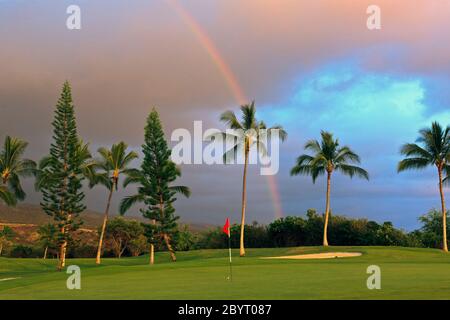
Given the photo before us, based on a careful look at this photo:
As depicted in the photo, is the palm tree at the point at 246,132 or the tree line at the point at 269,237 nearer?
the palm tree at the point at 246,132

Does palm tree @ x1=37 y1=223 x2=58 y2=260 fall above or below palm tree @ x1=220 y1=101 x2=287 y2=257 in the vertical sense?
below

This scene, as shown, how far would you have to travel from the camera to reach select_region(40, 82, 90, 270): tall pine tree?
156 feet

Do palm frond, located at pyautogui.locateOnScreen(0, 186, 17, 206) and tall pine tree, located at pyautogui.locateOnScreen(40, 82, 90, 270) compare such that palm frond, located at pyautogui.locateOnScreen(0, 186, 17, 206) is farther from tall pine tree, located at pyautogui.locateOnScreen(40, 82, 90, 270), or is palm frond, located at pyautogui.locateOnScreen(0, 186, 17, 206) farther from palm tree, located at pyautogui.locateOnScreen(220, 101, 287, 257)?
palm tree, located at pyautogui.locateOnScreen(220, 101, 287, 257)

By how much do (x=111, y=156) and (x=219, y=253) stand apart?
44.1 feet

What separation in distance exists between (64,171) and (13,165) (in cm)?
693

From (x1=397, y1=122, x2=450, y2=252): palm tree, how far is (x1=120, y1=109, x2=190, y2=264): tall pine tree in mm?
21286

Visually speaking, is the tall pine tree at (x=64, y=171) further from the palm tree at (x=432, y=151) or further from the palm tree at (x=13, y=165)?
the palm tree at (x=432, y=151)

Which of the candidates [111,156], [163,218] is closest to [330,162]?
[163,218]

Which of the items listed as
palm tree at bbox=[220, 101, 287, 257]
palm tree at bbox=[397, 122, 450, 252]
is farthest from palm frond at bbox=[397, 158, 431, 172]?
palm tree at bbox=[220, 101, 287, 257]

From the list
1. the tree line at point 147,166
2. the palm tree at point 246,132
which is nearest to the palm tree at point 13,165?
the tree line at point 147,166

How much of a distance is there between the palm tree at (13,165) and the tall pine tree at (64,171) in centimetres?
445

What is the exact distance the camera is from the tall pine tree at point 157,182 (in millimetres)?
50000

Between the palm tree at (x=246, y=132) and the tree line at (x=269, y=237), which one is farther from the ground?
the palm tree at (x=246, y=132)

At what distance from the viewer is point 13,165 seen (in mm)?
51188
